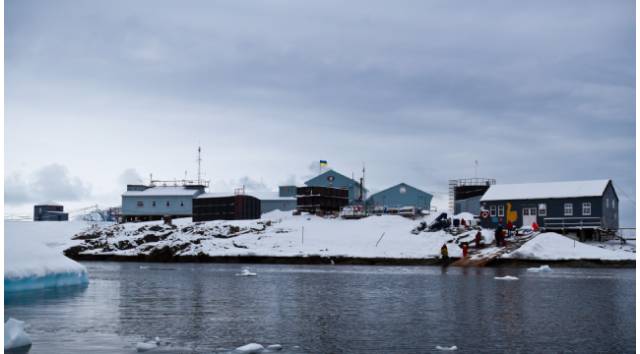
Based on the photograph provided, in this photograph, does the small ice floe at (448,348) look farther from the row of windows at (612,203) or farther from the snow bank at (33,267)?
the row of windows at (612,203)

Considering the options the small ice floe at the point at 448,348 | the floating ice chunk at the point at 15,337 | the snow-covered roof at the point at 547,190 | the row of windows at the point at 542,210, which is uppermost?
the snow-covered roof at the point at 547,190

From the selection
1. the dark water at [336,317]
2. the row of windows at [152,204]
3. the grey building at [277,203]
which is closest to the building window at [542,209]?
the grey building at [277,203]

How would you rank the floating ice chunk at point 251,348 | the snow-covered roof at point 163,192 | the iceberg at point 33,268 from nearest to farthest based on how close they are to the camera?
the floating ice chunk at point 251,348
the iceberg at point 33,268
the snow-covered roof at point 163,192

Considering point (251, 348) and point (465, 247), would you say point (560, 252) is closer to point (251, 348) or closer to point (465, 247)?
point (465, 247)

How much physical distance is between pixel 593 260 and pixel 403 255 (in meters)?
13.6

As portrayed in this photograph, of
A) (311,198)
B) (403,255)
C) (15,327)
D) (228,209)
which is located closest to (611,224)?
(403,255)

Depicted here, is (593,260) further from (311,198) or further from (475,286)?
(311,198)

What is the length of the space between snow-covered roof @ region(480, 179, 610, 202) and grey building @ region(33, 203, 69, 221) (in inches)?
2474

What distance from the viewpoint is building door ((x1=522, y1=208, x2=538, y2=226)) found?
69625 mm

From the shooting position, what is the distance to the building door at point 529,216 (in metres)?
69.6

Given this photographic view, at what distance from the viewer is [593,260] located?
173 ft

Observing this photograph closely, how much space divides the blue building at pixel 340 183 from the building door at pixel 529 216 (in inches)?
1088

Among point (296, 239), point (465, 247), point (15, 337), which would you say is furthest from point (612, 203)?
point (15, 337)

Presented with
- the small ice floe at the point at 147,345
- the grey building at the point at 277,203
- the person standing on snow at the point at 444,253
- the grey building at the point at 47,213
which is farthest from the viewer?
the grey building at the point at 47,213
